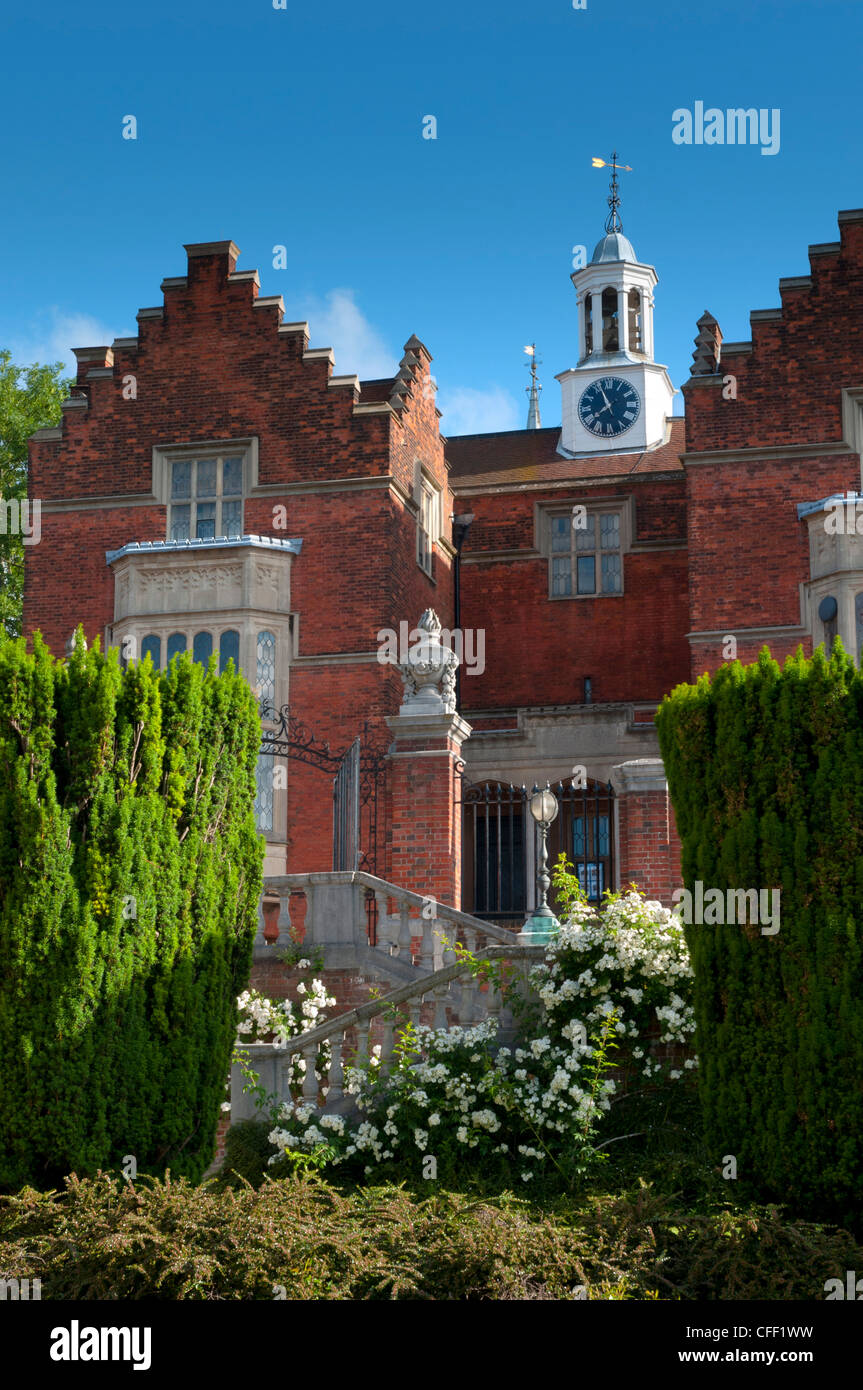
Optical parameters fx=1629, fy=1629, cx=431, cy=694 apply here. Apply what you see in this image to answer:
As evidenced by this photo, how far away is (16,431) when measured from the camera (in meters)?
29.9

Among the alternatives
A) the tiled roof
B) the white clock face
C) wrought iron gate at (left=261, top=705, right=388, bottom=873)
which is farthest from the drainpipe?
wrought iron gate at (left=261, top=705, right=388, bottom=873)

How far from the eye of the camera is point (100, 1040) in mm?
10664

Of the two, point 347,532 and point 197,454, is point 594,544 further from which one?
point 197,454

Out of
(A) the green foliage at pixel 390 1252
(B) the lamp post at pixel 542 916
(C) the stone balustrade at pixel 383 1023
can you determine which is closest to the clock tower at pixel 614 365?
(B) the lamp post at pixel 542 916

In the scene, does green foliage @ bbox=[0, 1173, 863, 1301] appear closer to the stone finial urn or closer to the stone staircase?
the stone staircase

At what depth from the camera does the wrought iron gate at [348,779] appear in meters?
17.6

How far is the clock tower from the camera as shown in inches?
1217

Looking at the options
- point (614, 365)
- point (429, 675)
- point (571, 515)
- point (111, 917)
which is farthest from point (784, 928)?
point (614, 365)

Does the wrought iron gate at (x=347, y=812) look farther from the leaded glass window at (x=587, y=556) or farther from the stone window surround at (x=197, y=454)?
the leaded glass window at (x=587, y=556)

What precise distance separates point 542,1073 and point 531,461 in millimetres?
18040

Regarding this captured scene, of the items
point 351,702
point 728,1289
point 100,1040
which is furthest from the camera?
point 351,702
